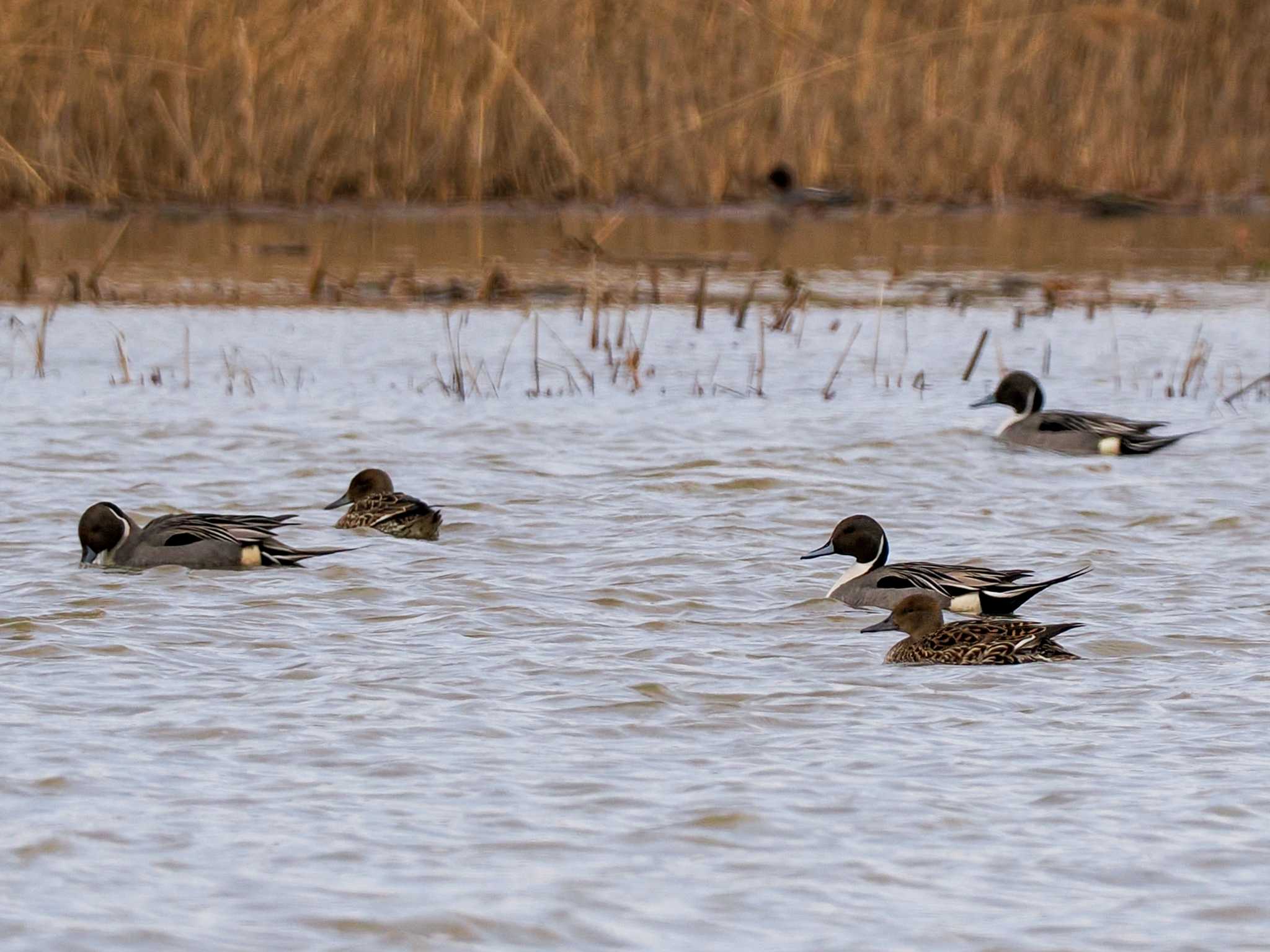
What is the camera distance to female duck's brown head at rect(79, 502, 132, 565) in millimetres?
7289

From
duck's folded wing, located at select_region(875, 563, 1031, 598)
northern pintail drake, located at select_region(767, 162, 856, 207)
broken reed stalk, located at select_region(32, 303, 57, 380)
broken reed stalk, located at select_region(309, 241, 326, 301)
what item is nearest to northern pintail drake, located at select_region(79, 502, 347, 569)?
duck's folded wing, located at select_region(875, 563, 1031, 598)

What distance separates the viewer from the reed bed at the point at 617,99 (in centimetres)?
1677

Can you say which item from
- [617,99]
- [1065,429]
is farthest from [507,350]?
[617,99]

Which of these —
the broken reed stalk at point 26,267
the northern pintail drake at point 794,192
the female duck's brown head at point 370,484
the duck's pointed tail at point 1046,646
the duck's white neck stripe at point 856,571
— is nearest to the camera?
the duck's pointed tail at point 1046,646

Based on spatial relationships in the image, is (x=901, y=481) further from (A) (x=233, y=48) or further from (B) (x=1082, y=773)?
(A) (x=233, y=48)

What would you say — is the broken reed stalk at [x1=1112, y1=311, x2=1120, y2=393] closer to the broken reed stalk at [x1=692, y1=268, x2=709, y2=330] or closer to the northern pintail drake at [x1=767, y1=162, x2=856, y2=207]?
the broken reed stalk at [x1=692, y1=268, x2=709, y2=330]

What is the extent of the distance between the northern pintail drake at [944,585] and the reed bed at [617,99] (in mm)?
8967

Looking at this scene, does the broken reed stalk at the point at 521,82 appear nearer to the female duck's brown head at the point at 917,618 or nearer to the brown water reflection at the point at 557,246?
the brown water reflection at the point at 557,246

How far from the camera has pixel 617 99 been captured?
59.0 ft

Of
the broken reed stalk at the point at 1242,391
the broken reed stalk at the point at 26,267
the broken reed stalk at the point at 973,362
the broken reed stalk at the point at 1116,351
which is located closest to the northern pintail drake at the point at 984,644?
the broken reed stalk at the point at 1242,391

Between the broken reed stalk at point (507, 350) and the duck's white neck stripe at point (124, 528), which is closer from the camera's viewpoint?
the duck's white neck stripe at point (124, 528)

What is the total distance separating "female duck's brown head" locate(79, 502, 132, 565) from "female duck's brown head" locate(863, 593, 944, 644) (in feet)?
8.60

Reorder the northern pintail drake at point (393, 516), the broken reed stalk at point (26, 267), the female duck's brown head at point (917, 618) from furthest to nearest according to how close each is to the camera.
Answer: the broken reed stalk at point (26, 267)
the northern pintail drake at point (393, 516)
the female duck's brown head at point (917, 618)

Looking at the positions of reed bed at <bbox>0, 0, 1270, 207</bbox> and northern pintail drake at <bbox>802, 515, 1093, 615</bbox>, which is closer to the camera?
northern pintail drake at <bbox>802, 515, 1093, 615</bbox>
